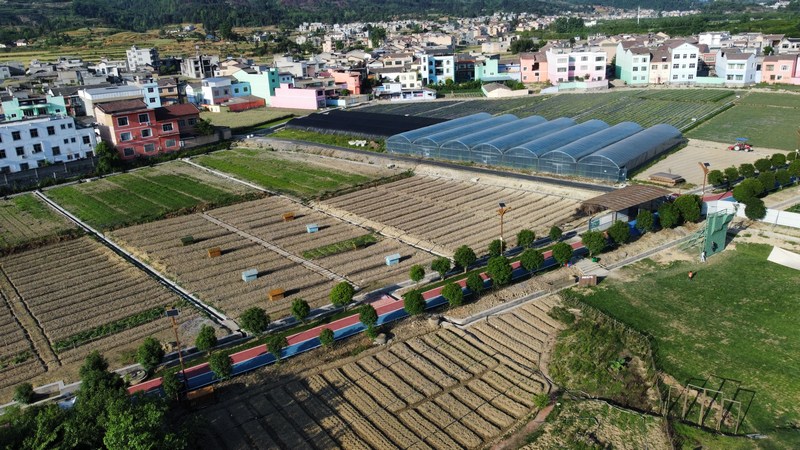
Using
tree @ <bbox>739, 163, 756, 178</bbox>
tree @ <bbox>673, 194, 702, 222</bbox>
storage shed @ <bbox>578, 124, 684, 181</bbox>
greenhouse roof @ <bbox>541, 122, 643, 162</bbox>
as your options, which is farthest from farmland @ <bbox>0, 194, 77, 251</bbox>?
tree @ <bbox>739, 163, 756, 178</bbox>

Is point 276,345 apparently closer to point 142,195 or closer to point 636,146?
point 142,195

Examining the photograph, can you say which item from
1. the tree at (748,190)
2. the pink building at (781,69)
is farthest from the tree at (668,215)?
the pink building at (781,69)

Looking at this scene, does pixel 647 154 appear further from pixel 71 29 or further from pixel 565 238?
pixel 71 29

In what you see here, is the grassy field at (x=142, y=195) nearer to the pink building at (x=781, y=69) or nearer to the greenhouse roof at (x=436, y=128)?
the greenhouse roof at (x=436, y=128)

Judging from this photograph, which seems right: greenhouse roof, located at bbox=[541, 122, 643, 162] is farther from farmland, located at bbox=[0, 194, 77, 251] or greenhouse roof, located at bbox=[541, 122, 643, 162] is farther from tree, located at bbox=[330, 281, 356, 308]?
farmland, located at bbox=[0, 194, 77, 251]

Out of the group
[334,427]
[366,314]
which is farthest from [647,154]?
[334,427]

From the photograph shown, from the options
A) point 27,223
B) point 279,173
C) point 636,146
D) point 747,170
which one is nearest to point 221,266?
point 27,223
